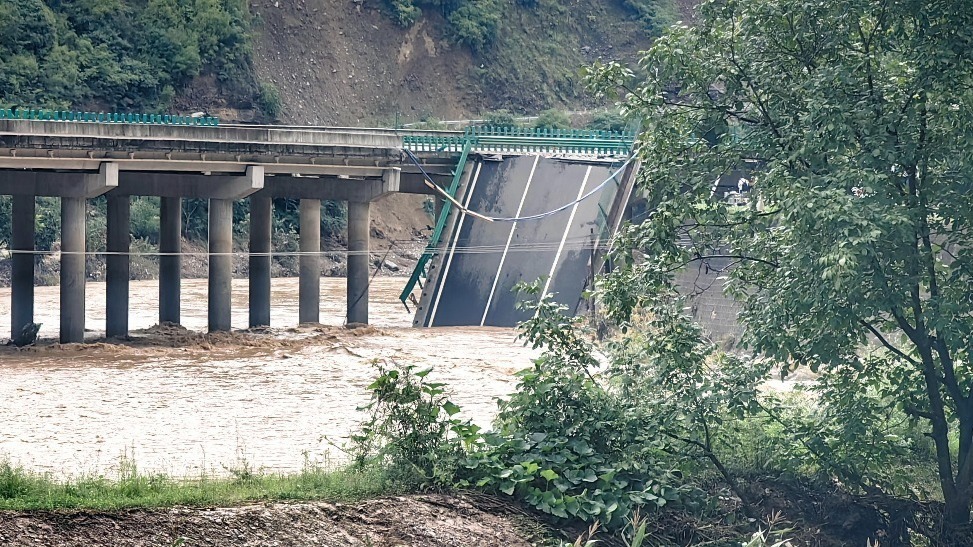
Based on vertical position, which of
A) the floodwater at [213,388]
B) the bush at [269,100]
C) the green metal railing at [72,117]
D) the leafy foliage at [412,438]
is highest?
the bush at [269,100]

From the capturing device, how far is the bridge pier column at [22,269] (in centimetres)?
3412

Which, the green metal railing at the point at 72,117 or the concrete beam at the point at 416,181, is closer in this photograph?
the green metal railing at the point at 72,117

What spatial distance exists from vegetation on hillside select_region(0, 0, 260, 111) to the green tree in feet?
168

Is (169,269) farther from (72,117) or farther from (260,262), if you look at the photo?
(72,117)

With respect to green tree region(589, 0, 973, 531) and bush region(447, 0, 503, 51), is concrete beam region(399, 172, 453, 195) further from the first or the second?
bush region(447, 0, 503, 51)

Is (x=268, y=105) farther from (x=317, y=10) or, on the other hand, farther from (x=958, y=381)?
(x=958, y=381)

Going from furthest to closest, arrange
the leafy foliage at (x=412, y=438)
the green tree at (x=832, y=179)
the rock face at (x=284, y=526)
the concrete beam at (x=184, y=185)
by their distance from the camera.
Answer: the concrete beam at (x=184, y=185)
the leafy foliage at (x=412, y=438)
the green tree at (x=832, y=179)
the rock face at (x=284, y=526)

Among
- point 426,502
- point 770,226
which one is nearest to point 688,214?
point 770,226

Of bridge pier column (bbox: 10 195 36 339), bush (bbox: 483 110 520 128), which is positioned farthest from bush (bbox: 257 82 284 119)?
bridge pier column (bbox: 10 195 36 339)

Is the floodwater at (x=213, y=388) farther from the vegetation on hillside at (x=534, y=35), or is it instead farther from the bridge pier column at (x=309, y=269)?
the vegetation on hillside at (x=534, y=35)

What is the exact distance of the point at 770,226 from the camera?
15.5 metres

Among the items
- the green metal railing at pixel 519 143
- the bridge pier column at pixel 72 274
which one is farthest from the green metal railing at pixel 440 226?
the bridge pier column at pixel 72 274

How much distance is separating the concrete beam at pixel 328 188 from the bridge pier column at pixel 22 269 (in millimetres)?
6813

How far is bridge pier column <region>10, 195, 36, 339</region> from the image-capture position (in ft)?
112
